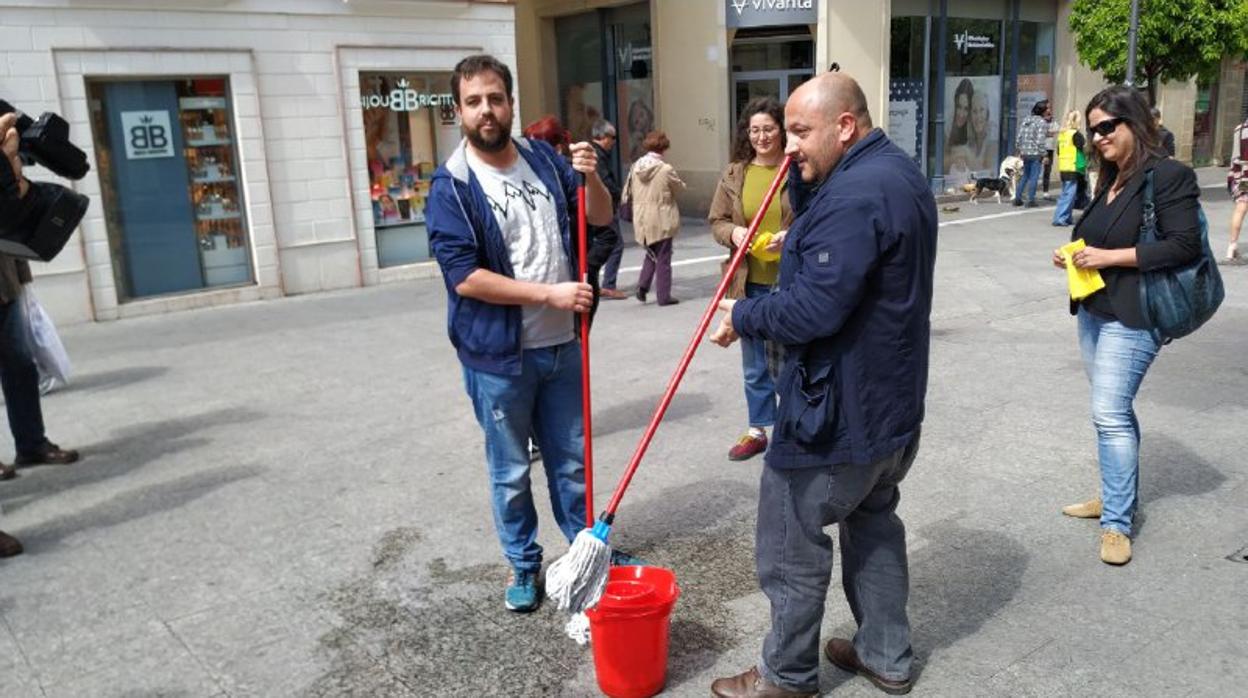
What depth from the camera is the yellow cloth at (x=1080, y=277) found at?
13.1 feet

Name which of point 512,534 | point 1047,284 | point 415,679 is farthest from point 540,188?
point 1047,284

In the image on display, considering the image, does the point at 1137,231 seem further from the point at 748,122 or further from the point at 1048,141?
the point at 1048,141

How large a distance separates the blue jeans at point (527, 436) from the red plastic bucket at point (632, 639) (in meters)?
0.63

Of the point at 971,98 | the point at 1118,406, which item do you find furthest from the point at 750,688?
the point at 971,98

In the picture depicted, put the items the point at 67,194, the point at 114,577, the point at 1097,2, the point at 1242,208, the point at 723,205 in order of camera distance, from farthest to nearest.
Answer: the point at 1097,2 < the point at 1242,208 < the point at 723,205 < the point at 67,194 < the point at 114,577

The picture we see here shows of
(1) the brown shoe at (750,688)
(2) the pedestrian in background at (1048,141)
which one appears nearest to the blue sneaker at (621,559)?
(1) the brown shoe at (750,688)

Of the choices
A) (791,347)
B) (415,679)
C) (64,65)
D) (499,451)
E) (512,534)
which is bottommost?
(415,679)

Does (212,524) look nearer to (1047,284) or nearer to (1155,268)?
(1155,268)

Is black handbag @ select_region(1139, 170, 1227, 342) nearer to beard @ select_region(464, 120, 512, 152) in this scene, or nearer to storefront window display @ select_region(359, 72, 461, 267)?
beard @ select_region(464, 120, 512, 152)

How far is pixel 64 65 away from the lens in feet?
31.2

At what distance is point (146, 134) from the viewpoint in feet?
33.6

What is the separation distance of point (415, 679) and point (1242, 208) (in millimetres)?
10812

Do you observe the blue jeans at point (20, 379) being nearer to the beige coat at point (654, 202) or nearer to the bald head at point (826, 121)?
the bald head at point (826, 121)

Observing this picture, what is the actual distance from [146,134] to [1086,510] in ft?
31.0
